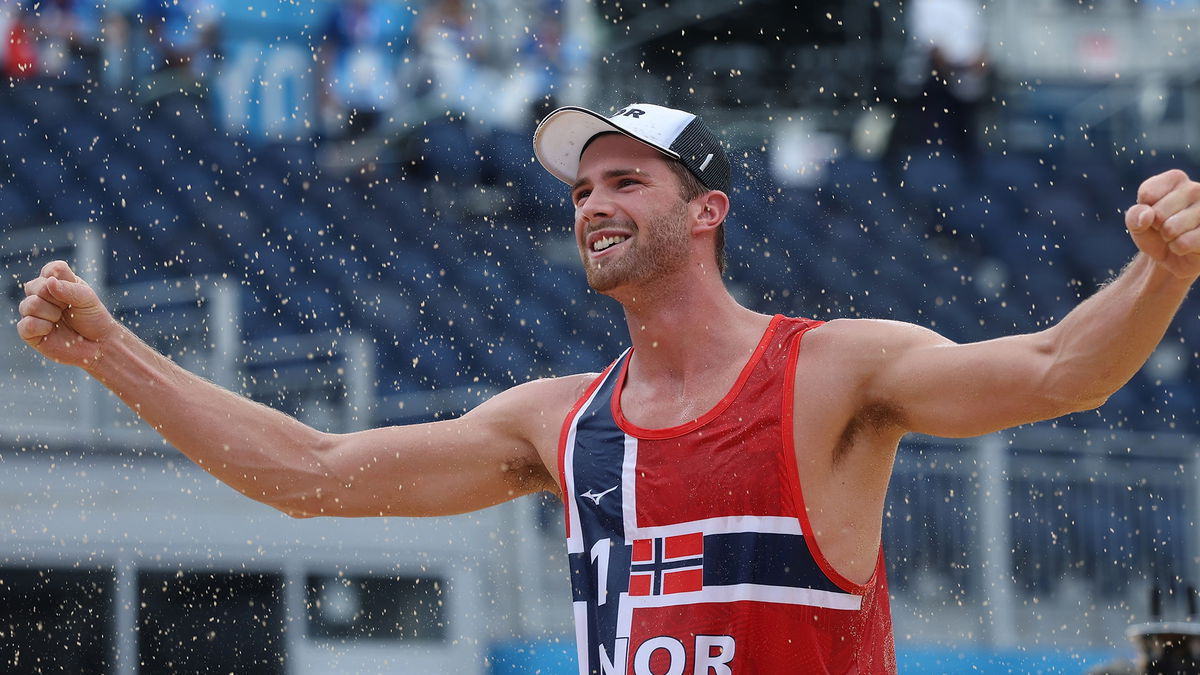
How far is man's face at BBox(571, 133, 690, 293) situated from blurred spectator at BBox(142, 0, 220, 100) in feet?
20.2

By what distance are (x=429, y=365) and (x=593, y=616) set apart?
5.90 metres

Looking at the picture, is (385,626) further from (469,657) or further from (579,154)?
(579,154)

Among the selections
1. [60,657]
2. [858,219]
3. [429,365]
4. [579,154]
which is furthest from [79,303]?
[858,219]

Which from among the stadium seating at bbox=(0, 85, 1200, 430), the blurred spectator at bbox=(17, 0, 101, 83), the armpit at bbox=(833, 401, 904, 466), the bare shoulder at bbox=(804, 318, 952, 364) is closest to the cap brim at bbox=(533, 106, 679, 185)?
the bare shoulder at bbox=(804, 318, 952, 364)

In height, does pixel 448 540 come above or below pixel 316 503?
above

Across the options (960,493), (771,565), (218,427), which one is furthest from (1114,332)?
(960,493)

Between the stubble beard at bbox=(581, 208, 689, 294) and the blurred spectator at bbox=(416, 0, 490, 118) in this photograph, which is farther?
the blurred spectator at bbox=(416, 0, 490, 118)

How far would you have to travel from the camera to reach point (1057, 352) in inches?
94.9

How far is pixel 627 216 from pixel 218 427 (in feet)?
3.26

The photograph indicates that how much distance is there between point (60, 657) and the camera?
6.29 metres

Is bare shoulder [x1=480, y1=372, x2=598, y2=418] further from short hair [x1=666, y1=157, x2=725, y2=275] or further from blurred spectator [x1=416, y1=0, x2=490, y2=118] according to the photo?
blurred spectator [x1=416, y1=0, x2=490, y2=118]

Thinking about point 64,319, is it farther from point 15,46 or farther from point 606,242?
point 15,46

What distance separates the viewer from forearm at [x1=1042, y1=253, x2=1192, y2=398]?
224cm

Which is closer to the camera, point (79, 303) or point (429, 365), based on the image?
point (79, 303)
